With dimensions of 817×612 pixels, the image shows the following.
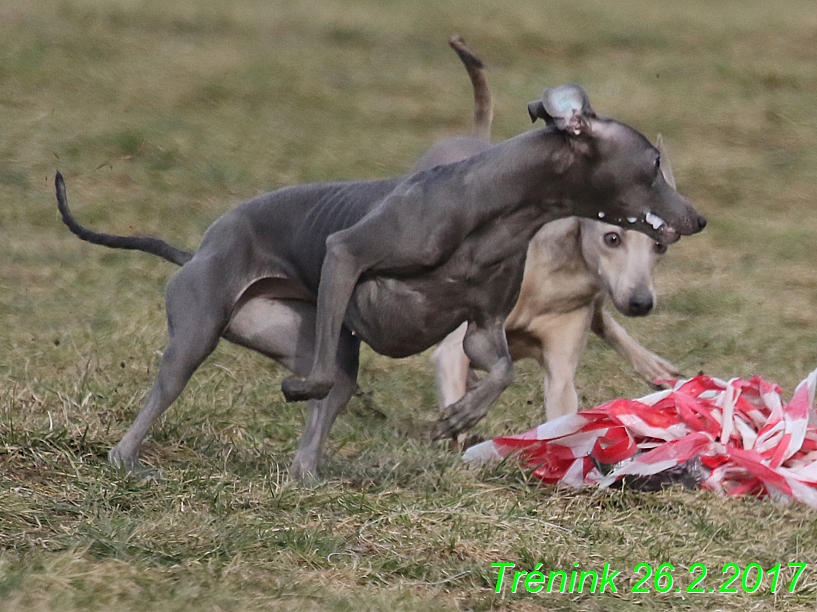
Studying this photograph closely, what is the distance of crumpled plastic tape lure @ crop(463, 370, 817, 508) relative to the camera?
5.21 m

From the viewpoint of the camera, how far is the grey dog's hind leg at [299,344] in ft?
17.2

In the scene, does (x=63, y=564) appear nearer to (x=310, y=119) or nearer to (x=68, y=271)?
(x=68, y=271)

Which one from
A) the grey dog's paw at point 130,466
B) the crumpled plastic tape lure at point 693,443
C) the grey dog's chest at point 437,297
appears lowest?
the grey dog's paw at point 130,466

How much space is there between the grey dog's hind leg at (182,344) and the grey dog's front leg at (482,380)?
92 centimetres

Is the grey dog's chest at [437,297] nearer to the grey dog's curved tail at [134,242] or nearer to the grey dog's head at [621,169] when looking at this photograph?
the grey dog's head at [621,169]

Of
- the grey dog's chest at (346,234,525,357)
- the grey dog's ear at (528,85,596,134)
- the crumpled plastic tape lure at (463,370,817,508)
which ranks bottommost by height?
the crumpled plastic tape lure at (463,370,817,508)

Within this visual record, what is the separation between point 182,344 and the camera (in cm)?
505

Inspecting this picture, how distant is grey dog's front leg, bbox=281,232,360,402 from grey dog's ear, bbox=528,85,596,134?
79 centimetres

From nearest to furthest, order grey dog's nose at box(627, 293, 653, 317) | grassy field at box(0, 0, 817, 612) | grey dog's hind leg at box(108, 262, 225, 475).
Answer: grassy field at box(0, 0, 817, 612), grey dog's hind leg at box(108, 262, 225, 475), grey dog's nose at box(627, 293, 653, 317)

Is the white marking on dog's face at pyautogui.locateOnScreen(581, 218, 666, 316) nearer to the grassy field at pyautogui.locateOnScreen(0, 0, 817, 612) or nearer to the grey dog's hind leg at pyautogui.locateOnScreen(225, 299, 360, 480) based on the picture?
the grassy field at pyautogui.locateOnScreen(0, 0, 817, 612)

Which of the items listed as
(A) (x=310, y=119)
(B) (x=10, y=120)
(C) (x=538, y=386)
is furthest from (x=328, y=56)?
(C) (x=538, y=386)

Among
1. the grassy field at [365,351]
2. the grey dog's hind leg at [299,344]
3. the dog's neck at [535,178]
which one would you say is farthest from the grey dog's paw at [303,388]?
the dog's neck at [535,178]

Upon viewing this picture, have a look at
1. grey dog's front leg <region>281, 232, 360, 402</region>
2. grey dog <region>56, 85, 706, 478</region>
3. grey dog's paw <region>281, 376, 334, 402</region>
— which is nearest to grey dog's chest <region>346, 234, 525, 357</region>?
grey dog <region>56, 85, 706, 478</region>

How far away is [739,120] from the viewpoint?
46.9ft
